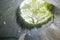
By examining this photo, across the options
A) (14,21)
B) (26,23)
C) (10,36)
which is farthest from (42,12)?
(10,36)

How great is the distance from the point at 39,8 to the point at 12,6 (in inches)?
12.0

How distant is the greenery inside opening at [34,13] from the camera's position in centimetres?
154

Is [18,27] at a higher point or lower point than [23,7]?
lower

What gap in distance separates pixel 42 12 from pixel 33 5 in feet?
0.42

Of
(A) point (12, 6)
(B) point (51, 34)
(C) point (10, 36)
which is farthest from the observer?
(A) point (12, 6)

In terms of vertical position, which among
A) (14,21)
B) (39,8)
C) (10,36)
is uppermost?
(39,8)

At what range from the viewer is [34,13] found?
1.59 metres

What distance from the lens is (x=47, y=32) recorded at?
1072mm

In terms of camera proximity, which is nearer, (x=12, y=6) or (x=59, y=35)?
(x=59, y=35)

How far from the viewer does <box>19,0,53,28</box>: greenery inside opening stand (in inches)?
60.5

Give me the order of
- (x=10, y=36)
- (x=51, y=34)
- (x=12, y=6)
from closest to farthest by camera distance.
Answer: (x=51, y=34)
(x=10, y=36)
(x=12, y=6)

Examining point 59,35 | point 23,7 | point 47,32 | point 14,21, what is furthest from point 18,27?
point 59,35

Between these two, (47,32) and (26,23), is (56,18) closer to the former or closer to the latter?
(47,32)

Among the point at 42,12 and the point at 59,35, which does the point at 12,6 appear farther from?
the point at 59,35
